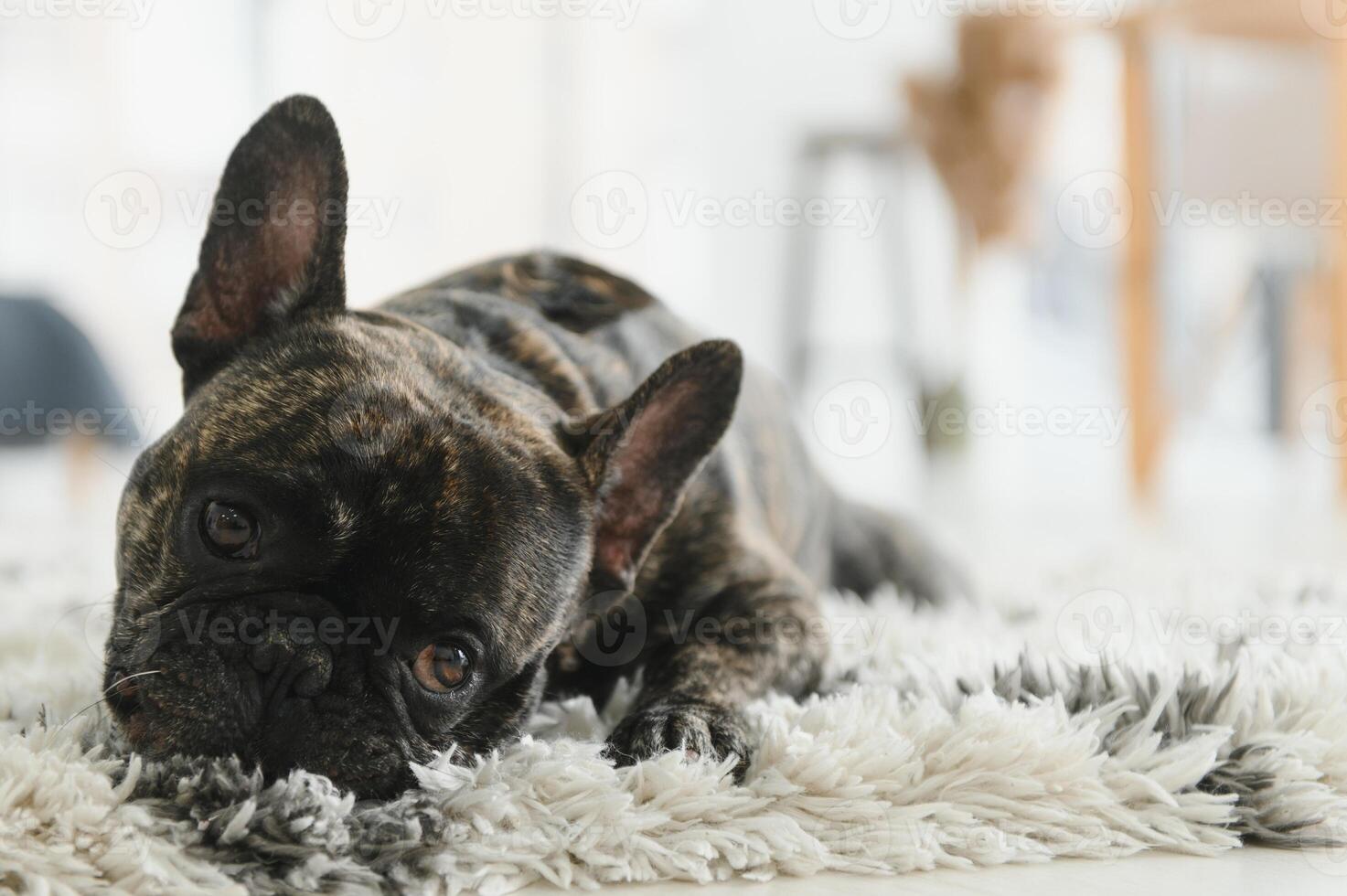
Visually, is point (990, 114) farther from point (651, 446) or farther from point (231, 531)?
point (231, 531)

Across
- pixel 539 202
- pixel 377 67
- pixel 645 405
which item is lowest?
pixel 645 405

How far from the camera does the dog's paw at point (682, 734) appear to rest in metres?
1.48

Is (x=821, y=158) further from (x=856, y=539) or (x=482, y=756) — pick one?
(x=482, y=756)

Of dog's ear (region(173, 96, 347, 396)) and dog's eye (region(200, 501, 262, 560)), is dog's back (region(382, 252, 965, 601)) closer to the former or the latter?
dog's ear (region(173, 96, 347, 396))

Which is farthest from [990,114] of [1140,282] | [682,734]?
[682,734]

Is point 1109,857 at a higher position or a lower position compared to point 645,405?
lower

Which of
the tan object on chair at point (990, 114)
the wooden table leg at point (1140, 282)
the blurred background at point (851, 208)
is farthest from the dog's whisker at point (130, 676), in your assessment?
→ the wooden table leg at point (1140, 282)

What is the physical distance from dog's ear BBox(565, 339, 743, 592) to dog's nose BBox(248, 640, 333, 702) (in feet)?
1.59

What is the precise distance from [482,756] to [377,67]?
8.23m

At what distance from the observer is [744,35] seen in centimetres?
862

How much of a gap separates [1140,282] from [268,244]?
5.07m

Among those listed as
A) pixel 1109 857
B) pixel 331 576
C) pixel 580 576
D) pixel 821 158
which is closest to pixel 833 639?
pixel 580 576

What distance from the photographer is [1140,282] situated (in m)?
5.83

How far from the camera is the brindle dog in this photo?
1.35m
